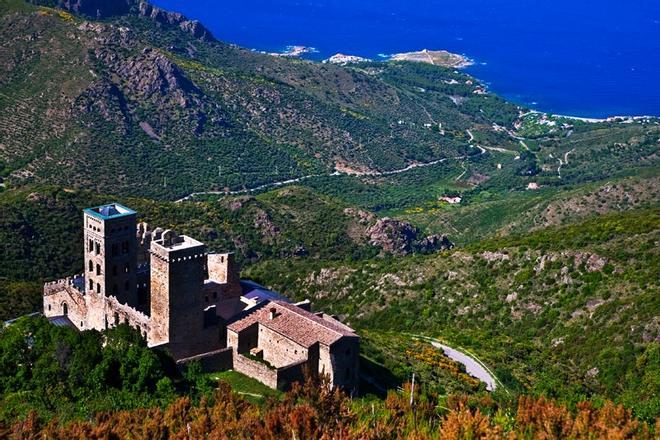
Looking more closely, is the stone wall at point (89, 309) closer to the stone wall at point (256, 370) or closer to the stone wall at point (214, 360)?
the stone wall at point (214, 360)

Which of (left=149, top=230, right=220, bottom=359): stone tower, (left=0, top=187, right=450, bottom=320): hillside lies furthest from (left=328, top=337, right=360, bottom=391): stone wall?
(left=0, top=187, right=450, bottom=320): hillside

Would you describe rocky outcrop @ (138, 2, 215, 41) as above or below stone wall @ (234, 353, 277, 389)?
above

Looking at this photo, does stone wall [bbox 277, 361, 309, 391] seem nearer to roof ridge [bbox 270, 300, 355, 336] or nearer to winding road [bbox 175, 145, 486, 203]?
roof ridge [bbox 270, 300, 355, 336]

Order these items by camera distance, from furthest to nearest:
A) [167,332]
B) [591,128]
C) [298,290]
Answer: [591,128], [298,290], [167,332]

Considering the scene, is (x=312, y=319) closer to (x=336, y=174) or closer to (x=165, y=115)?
(x=165, y=115)

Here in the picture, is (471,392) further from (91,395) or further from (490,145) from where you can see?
(490,145)

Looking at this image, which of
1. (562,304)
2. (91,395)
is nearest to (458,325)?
(562,304)

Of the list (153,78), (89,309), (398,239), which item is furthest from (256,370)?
(153,78)

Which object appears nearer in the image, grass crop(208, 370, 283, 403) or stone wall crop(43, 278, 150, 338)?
grass crop(208, 370, 283, 403)
